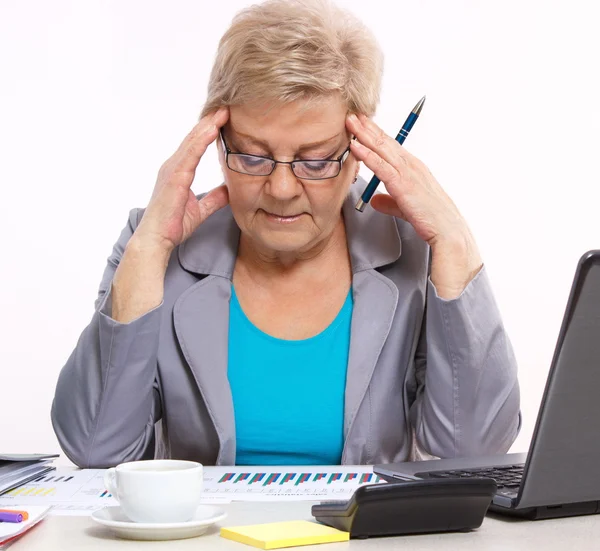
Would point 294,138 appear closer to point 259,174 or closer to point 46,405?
point 259,174

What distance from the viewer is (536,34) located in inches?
126

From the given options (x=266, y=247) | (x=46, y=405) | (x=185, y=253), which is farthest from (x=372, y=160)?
(x=46, y=405)

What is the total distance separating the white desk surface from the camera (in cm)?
92

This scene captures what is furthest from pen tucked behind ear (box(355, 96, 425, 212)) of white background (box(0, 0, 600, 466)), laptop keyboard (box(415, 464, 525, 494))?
white background (box(0, 0, 600, 466))

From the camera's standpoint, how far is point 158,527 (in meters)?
0.94

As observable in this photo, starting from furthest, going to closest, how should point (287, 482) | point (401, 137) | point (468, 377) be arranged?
point (401, 137), point (468, 377), point (287, 482)

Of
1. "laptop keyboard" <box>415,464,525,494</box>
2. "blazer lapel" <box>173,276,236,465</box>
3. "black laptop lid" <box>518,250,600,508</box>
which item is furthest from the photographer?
"blazer lapel" <box>173,276,236,465</box>

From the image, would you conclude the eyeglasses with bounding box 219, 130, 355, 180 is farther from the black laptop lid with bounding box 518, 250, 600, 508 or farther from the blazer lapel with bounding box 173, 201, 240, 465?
the black laptop lid with bounding box 518, 250, 600, 508

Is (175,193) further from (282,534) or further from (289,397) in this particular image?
(282,534)

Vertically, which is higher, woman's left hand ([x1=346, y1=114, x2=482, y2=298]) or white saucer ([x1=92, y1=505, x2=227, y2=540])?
woman's left hand ([x1=346, y1=114, x2=482, y2=298])

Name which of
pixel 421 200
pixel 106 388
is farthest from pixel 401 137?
pixel 106 388

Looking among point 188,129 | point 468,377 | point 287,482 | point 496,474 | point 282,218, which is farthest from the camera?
point 188,129

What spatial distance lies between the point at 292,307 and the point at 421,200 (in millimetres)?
360

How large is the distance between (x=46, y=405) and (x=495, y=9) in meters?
2.10
